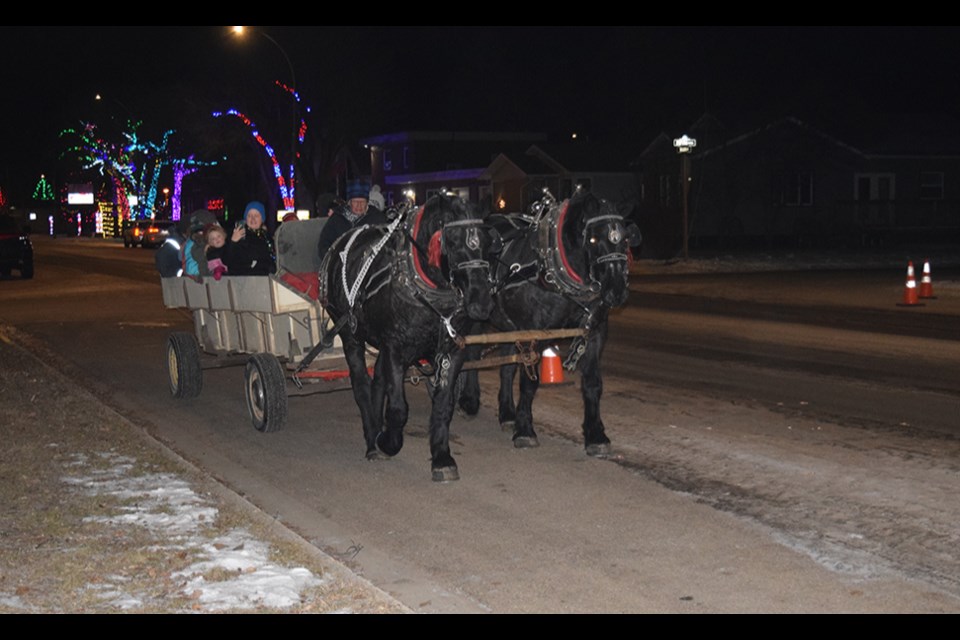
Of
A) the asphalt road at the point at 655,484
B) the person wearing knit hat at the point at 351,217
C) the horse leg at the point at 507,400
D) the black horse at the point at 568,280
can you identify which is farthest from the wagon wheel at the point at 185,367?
the black horse at the point at 568,280

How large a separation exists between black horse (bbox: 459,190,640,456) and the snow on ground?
2.80 metres

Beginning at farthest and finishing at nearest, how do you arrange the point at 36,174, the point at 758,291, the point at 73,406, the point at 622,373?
1. the point at 36,174
2. the point at 758,291
3. the point at 622,373
4. the point at 73,406

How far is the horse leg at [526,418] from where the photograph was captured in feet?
30.3

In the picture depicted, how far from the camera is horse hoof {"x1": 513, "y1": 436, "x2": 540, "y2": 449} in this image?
923 centimetres

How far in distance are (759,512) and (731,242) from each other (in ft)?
145

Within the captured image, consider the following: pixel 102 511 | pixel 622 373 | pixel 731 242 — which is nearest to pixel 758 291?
pixel 622 373

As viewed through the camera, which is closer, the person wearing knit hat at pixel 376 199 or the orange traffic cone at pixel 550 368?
the orange traffic cone at pixel 550 368

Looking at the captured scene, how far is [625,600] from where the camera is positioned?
563cm

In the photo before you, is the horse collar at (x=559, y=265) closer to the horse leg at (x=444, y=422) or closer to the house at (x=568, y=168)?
the horse leg at (x=444, y=422)

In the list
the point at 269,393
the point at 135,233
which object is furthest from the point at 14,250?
the point at 135,233

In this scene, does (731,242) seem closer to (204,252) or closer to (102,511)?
(204,252)

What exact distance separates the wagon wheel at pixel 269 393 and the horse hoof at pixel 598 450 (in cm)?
283

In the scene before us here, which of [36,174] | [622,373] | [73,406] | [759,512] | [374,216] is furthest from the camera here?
[36,174]

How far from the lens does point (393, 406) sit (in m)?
8.49
